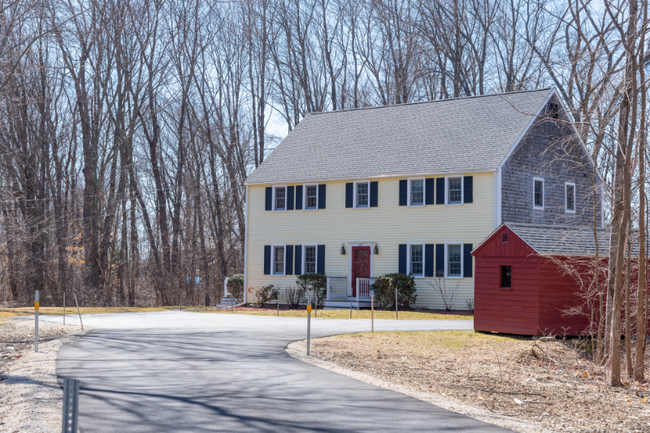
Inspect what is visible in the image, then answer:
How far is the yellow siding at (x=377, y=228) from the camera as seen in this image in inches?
1065

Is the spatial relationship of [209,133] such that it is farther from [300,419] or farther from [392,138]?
[300,419]

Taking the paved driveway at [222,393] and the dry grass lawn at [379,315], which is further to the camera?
the dry grass lawn at [379,315]

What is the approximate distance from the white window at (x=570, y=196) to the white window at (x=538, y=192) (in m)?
1.47

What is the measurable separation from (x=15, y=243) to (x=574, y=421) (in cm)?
3308

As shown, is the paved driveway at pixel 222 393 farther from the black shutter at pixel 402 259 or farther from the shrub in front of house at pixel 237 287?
the shrub in front of house at pixel 237 287

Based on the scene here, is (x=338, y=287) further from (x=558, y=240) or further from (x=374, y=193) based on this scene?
(x=558, y=240)

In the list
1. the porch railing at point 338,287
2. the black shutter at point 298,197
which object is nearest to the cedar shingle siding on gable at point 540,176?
the porch railing at point 338,287

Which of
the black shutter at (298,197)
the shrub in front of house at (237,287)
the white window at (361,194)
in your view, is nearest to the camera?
the white window at (361,194)

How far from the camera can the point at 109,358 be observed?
12.8m

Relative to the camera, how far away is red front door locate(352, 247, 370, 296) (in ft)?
96.8

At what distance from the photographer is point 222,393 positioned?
947 centimetres

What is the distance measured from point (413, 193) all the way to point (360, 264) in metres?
3.71

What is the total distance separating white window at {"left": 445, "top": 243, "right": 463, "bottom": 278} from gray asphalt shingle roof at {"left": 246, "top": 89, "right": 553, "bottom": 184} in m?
2.97

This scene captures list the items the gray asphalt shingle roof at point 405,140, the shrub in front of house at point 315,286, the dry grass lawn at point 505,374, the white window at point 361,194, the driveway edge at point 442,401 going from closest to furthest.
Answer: the driveway edge at point 442,401 → the dry grass lawn at point 505,374 → the gray asphalt shingle roof at point 405,140 → the shrub in front of house at point 315,286 → the white window at point 361,194
